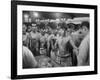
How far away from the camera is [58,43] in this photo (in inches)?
69.6

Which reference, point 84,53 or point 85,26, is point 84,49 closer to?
point 84,53

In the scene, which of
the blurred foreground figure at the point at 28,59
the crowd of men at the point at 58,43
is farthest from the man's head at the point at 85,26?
the blurred foreground figure at the point at 28,59

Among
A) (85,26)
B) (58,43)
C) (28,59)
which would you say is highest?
(85,26)

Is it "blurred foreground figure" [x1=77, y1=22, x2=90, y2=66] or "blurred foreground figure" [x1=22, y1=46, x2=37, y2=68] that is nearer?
"blurred foreground figure" [x1=22, y1=46, x2=37, y2=68]

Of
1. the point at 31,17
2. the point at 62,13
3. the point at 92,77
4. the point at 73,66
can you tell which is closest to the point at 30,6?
the point at 31,17

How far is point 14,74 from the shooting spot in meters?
1.62

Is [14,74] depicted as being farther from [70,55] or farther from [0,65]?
[70,55]

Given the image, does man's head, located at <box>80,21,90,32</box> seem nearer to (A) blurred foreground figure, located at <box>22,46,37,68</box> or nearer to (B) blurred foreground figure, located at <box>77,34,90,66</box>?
(B) blurred foreground figure, located at <box>77,34,90,66</box>

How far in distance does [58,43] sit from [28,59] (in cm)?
33

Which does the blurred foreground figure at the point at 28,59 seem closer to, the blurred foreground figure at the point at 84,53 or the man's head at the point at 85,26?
the blurred foreground figure at the point at 84,53

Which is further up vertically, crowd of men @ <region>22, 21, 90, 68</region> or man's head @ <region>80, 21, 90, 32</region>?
man's head @ <region>80, 21, 90, 32</region>

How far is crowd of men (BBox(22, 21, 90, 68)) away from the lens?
169 cm

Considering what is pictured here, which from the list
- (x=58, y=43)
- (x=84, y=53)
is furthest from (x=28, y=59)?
(x=84, y=53)

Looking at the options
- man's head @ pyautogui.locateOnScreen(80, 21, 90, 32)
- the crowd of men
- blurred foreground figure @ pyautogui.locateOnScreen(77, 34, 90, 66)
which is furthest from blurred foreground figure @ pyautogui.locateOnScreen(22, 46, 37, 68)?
man's head @ pyautogui.locateOnScreen(80, 21, 90, 32)
